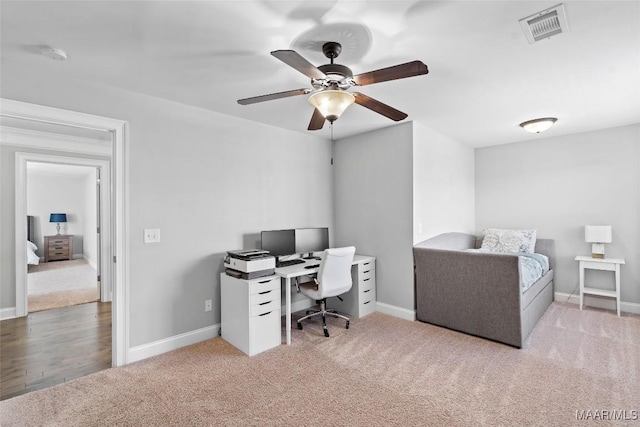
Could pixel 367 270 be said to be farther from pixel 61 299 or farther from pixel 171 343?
pixel 61 299

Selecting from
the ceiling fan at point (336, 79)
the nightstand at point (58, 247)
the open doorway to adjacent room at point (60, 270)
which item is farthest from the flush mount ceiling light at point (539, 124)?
the nightstand at point (58, 247)

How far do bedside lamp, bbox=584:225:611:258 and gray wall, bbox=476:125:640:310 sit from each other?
0.62 ft

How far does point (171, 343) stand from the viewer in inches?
113

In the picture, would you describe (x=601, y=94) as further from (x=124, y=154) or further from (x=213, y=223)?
(x=124, y=154)

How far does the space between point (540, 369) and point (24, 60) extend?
14.8ft

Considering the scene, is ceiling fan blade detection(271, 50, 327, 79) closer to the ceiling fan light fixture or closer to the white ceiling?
the ceiling fan light fixture

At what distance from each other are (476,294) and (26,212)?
212 inches

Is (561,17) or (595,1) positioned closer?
(595,1)

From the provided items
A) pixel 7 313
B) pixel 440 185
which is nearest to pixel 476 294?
pixel 440 185

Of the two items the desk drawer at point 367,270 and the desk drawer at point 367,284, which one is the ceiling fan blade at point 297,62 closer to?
the desk drawer at point 367,270

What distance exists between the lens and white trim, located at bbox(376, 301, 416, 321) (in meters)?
3.64

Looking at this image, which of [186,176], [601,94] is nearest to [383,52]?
[186,176]

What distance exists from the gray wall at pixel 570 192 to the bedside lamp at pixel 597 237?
0.62ft

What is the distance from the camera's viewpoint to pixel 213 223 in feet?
10.5
